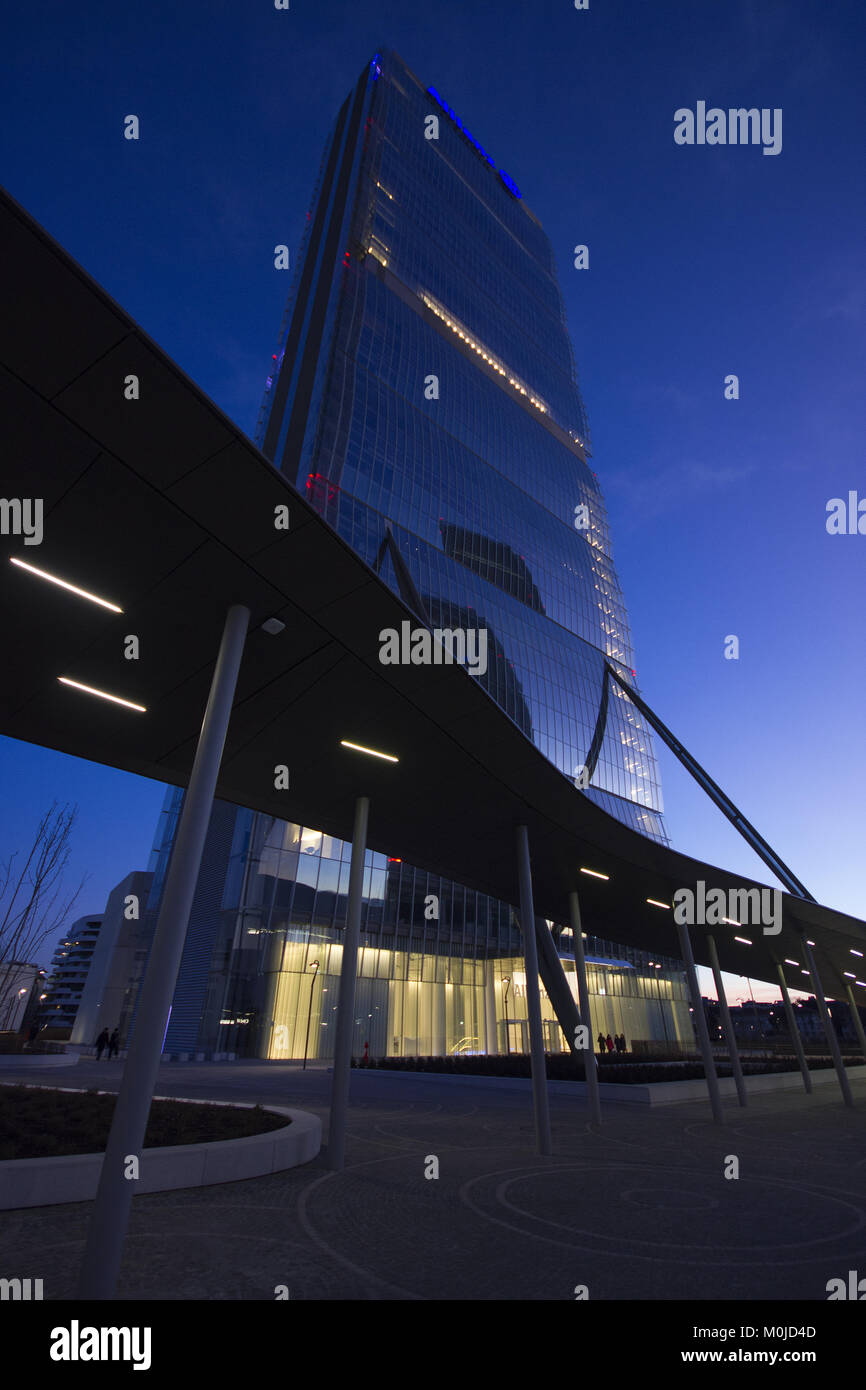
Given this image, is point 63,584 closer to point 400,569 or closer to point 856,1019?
point 856,1019

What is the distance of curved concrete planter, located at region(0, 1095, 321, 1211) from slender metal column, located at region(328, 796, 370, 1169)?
1.93 ft

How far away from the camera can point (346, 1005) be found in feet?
36.3

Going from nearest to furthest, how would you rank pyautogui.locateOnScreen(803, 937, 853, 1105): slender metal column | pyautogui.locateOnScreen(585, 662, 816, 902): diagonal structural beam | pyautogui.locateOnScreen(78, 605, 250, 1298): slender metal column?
pyautogui.locateOnScreen(78, 605, 250, 1298): slender metal column < pyautogui.locateOnScreen(803, 937, 853, 1105): slender metal column < pyautogui.locateOnScreen(585, 662, 816, 902): diagonal structural beam

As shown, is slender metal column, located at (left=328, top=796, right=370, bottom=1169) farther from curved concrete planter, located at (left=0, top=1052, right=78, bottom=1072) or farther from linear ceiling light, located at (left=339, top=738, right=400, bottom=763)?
curved concrete planter, located at (left=0, top=1052, right=78, bottom=1072)

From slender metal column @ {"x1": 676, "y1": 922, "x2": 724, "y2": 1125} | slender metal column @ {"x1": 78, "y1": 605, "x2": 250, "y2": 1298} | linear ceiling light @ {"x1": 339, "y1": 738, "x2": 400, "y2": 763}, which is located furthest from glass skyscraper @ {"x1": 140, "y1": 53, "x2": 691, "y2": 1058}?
slender metal column @ {"x1": 78, "y1": 605, "x2": 250, "y2": 1298}

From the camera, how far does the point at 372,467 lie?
59.9 m

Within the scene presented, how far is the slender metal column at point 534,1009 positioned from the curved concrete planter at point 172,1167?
395 centimetres

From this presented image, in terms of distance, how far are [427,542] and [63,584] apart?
58.3 meters

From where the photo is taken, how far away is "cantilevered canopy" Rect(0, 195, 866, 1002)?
4781mm

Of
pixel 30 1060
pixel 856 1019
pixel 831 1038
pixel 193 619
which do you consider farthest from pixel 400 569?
pixel 193 619

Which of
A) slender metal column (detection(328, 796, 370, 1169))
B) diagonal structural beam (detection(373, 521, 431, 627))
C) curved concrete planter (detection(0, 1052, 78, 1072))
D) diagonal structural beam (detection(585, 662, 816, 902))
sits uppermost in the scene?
diagonal structural beam (detection(373, 521, 431, 627))

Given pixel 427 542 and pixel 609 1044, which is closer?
pixel 609 1044

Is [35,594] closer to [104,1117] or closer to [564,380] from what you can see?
[104,1117]

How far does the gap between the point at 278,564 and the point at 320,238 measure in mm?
99264
